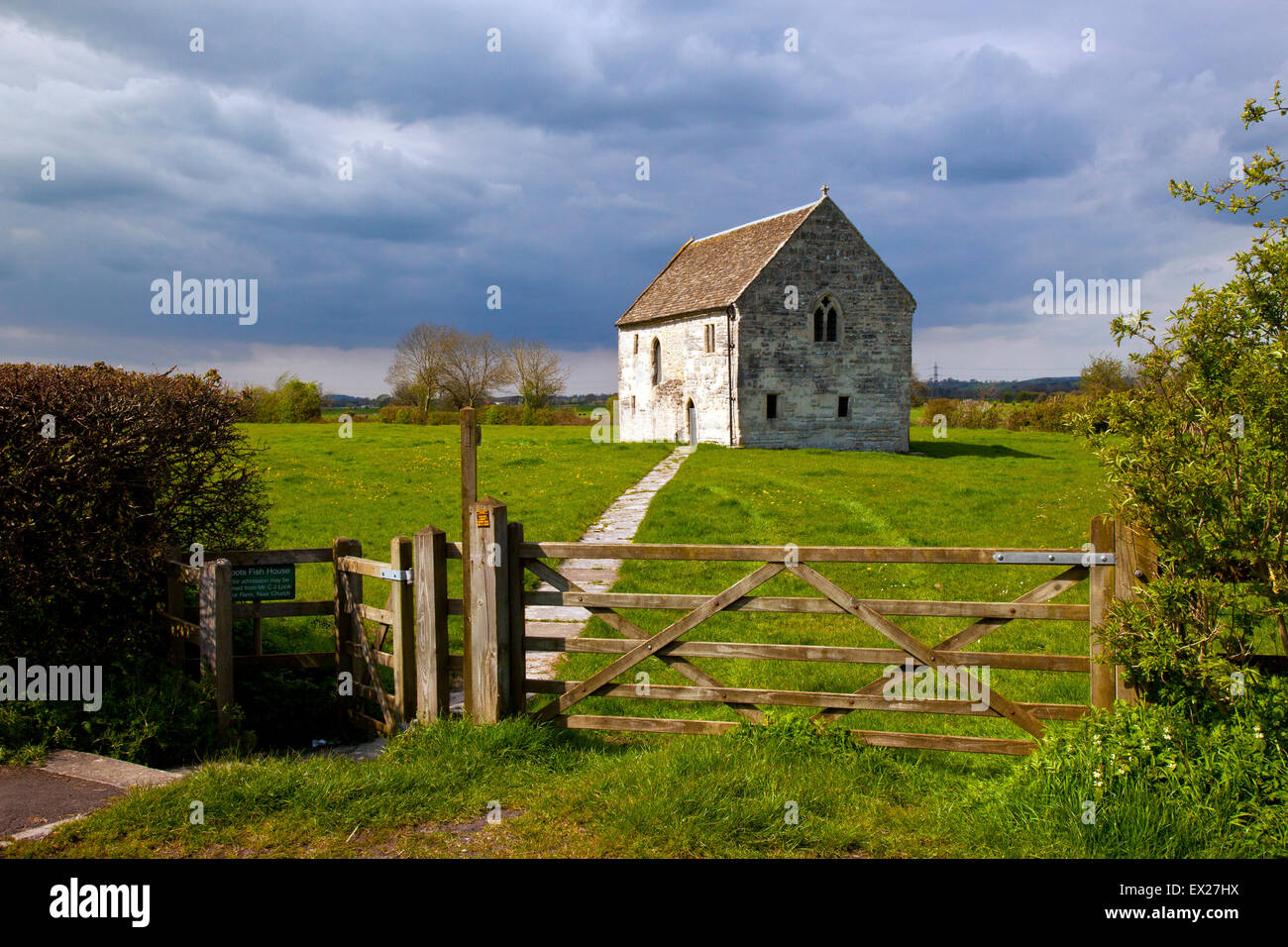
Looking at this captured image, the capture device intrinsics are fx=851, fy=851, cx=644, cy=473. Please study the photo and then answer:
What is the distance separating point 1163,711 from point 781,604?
2215 millimetres

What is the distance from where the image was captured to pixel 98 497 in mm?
6625

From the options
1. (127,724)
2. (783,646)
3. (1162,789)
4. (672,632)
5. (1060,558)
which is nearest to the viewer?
(1162,789)

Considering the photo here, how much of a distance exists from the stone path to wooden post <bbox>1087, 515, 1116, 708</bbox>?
377cm

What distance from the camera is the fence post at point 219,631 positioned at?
6.54 m

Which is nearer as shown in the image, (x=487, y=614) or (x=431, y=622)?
(x=487, y=614)

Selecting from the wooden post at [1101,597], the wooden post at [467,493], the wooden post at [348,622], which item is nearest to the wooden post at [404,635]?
the wooden post at [467,493]

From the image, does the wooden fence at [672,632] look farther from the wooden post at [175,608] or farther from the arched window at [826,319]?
the arched window at [826,319]

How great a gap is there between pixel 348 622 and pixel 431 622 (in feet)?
4.81

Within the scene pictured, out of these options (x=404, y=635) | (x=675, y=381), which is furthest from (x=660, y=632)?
(x=675, y=381)

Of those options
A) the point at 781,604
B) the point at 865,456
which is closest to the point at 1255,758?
the point at 781,604

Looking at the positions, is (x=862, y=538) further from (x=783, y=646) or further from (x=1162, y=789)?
(x=1162, y=789)

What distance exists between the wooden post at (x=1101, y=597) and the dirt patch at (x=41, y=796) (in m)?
6.05
